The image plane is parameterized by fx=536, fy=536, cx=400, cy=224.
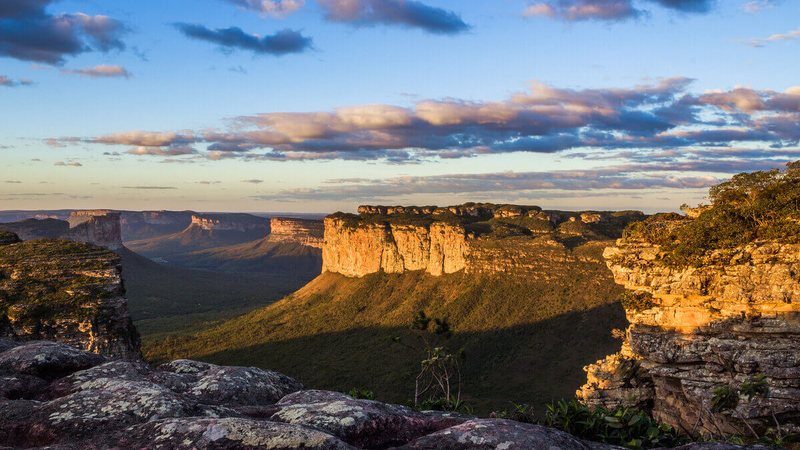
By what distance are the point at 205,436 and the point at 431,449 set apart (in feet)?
11.9

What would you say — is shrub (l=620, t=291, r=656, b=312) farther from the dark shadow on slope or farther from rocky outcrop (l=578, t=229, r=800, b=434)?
the dark shadow on slope

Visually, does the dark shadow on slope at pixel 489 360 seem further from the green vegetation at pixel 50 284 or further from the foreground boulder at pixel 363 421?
the foreground boulder at pixel 363 421

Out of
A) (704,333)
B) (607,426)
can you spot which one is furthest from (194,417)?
(704,333)

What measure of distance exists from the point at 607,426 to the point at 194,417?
13.2 meters

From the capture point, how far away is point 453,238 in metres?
146

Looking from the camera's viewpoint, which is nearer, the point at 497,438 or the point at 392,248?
the point at 497,438

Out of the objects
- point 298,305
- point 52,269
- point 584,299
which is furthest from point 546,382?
point 298,305

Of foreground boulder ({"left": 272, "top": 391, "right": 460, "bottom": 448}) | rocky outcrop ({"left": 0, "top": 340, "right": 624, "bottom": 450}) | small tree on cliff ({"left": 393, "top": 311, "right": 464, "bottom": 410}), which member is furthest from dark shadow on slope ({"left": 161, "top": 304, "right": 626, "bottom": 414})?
foreground boulder ({"left": 272, "top": 391, "right": 460, "bottom": 448})

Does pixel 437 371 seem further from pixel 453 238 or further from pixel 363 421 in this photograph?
pixel 363 421

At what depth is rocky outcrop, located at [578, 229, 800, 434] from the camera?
28.6 m

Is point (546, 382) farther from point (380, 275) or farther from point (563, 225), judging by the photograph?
point (380, 275)

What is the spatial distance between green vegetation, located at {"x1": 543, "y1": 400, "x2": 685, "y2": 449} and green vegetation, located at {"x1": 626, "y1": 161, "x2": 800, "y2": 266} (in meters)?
18.8

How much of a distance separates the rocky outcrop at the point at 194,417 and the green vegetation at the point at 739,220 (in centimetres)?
2769

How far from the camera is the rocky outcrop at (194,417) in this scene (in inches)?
335
